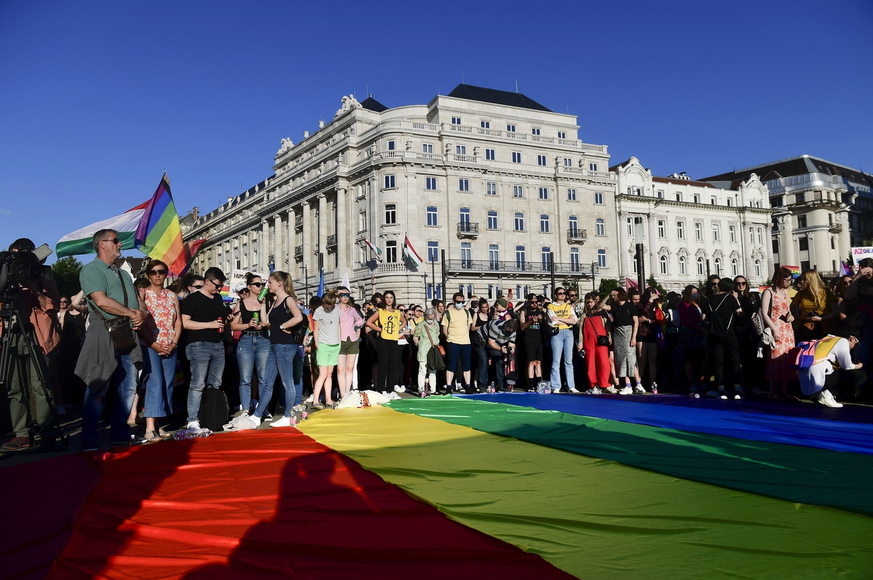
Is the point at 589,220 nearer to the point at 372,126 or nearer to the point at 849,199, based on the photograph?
the point at 372,126

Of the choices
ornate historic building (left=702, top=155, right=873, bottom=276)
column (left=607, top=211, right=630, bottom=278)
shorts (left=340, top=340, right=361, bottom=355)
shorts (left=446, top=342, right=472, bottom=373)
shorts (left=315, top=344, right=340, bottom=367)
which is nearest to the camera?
shorts (left=315, top=344, right=340, bottom=367)

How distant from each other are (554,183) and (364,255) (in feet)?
66.9

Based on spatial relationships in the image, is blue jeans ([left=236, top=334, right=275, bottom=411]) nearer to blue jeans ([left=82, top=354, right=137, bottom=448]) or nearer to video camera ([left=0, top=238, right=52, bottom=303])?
blue jeans ([left=82, top=354, right=137, bottom=448])

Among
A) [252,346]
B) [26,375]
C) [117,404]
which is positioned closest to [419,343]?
[252,346]

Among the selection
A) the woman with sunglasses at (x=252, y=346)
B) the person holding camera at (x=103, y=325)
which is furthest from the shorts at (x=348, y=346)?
the person holding camera at (x=103, y=325)

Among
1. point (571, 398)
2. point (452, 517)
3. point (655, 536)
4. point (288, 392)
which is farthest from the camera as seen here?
point (571, 398)

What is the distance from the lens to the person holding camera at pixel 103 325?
20.4 feet

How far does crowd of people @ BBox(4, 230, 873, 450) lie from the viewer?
273 inches

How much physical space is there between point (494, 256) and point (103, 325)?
50.1m

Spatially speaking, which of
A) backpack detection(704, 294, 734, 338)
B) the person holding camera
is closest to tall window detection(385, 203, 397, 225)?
backpack detection(704, 294, 734, 338)

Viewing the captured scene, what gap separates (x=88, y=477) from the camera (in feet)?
16.8

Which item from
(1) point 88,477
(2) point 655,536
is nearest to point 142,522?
(1) point 88,477

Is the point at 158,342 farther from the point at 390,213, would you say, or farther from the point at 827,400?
the point at 390,213

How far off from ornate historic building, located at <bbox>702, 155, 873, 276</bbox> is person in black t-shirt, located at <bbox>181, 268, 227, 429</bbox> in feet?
276
